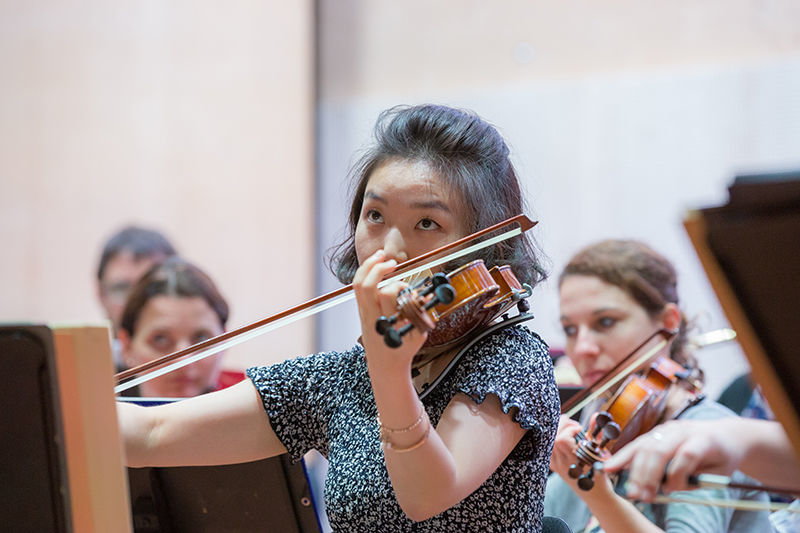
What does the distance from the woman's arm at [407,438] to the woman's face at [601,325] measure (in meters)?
1.06

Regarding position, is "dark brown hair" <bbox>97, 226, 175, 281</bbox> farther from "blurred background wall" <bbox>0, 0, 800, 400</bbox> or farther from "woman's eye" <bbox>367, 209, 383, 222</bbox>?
"woman's eye" <bbox>367, 209, 383, 222</bbox>

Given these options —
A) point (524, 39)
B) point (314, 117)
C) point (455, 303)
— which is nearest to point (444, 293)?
point (455, 303)

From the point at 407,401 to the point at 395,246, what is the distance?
0.80 ft

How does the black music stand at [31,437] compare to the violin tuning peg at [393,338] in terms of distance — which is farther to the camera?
the violin tuning peg at [393,338]

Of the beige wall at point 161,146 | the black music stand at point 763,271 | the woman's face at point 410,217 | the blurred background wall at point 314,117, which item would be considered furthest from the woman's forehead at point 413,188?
the beige wall at point 161,146

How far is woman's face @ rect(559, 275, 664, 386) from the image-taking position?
2.09 meters

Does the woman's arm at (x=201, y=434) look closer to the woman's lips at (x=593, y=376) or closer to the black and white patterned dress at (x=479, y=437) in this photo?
the black and white patterned dress at (x=479, y=437)

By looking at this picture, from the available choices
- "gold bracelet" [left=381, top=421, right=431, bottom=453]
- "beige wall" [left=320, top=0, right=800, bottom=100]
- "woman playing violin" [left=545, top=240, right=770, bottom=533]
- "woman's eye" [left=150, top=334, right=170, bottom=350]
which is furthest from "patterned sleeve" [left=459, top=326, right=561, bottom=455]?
"beige wall" [left=320, top=0, right=800, bottom=100]

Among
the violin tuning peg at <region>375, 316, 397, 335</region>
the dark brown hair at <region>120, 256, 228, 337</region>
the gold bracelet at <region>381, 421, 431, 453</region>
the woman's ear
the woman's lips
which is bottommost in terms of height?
the gold bracelet at <region>381, 421, 431, 453</region>

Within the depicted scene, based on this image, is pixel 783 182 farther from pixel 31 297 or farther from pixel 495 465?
pixel 31 297

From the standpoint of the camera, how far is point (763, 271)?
0.81 meters

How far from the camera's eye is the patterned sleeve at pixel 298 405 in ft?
4.41

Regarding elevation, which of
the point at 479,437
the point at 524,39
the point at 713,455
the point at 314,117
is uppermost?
the point at 314,117

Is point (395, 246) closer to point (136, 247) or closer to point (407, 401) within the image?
point (407, 401)
